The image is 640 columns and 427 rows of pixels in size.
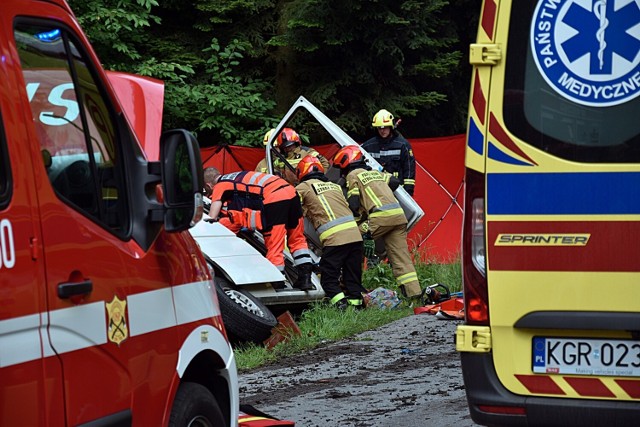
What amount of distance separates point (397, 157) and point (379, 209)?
2470mm

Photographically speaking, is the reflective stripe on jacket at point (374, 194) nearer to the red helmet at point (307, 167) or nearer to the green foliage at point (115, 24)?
the red helmet at point (307, 167)

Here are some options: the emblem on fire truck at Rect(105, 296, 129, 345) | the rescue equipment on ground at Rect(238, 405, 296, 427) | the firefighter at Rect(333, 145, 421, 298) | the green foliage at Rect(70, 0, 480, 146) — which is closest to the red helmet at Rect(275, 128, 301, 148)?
the firefighter at Rect(333, 145, 421, 298)

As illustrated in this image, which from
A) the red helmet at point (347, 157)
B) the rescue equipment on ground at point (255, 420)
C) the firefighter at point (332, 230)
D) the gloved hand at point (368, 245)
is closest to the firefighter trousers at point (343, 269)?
the firefighter at point (332, 230)

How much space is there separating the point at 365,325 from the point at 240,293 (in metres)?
1.73

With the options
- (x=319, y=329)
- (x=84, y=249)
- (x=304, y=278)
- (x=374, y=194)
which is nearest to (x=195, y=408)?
(x=84, y=249)

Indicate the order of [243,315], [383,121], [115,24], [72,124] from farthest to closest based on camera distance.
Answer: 1. [115,24]
2. [383,121]
3. [243,315]
4. [72,124]

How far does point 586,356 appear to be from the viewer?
186 inches

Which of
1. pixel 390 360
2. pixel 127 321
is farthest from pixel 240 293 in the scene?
pixel 127 321

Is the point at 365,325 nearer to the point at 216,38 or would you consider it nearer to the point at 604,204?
the point at 604,204

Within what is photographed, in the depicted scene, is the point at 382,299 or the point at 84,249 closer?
the point at 84,249

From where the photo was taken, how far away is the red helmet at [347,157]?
42.0 feet

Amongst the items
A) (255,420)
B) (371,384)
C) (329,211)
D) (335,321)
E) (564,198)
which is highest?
(564,198)

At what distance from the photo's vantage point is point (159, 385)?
4074 mm

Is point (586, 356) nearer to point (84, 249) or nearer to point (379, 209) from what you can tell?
point (84, 249)
